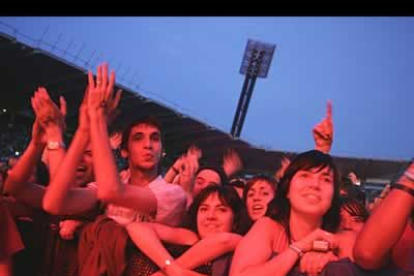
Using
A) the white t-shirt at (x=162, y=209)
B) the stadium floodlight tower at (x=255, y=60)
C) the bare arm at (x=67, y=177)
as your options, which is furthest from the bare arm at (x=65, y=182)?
the stadium floodlight tower at (x=255, y=60)

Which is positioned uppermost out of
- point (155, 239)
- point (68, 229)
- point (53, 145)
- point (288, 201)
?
point (288, 201)

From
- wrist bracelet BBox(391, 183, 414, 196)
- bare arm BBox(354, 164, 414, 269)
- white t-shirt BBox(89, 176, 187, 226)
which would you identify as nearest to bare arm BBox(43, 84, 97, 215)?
white t-shirt BBox(89, 176, 187, 226)

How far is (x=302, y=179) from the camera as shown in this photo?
2.11m

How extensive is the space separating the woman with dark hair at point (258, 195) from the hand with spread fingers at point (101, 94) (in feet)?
Result: 3.32

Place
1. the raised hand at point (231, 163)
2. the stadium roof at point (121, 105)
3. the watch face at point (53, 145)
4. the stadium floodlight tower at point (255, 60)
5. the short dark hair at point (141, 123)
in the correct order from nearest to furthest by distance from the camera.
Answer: the watch face at point (53, 145)
the short dark hair at point (141, 123)
the raised hand at point (231, 163)
the stadium roof at point (121, 105)
the stadium floodlight tower at point (255, 60)

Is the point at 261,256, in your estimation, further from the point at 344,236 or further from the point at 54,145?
the point at 54,145

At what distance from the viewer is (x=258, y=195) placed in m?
3.02

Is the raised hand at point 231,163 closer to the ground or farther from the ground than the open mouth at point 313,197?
closer to the ground

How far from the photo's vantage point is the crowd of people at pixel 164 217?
188 cm

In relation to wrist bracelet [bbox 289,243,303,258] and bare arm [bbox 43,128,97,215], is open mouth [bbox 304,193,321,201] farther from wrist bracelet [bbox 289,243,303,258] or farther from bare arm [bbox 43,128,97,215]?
bare arm [bbox 43,128,97,215]

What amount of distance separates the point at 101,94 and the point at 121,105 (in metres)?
19.3

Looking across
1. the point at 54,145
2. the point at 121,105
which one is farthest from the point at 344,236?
the point at 121,105

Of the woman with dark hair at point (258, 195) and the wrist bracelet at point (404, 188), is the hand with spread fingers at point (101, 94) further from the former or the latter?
the wrist bracelet at point (404, 188)

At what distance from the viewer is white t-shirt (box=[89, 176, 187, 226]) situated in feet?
8.69
